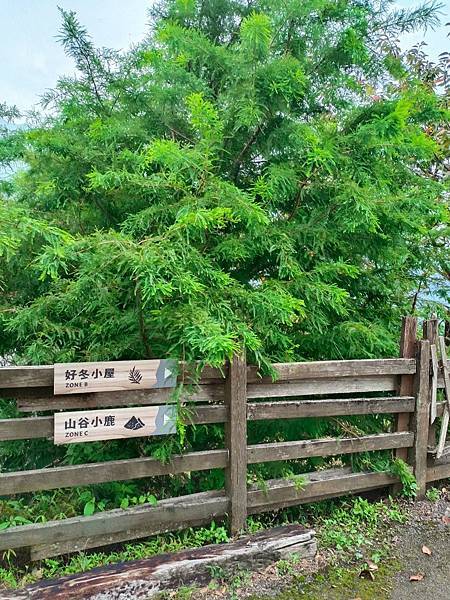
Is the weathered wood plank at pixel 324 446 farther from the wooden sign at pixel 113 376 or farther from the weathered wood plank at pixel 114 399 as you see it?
the wooden sign at pixel 113 376

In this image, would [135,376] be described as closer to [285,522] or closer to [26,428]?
[26,428]

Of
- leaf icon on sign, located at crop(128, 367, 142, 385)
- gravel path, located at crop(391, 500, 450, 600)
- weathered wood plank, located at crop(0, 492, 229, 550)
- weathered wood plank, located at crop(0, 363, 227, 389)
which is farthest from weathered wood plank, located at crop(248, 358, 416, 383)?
weathered wood plank, located at crop(0, 363, 227, 389)

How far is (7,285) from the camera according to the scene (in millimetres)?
2945

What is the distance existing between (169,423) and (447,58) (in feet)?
18.0

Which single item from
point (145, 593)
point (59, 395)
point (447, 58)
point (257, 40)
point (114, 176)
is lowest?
point (145, 593)

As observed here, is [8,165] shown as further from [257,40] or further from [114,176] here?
[257,40]

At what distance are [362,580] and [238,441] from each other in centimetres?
101

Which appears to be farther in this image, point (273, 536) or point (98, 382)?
point (273, 536)

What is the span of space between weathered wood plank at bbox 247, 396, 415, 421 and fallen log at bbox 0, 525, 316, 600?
664 mm

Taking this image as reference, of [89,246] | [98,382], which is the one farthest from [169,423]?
[89,246]

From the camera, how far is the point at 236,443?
8.84 feet

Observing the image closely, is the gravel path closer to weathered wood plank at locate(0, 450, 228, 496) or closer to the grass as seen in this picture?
the grass

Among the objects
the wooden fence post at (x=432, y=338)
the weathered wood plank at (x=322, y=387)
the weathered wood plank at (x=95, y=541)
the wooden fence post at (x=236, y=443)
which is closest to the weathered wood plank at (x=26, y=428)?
the weathered wood plank at (x=95, y=541)

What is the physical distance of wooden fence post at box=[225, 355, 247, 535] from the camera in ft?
8.75
